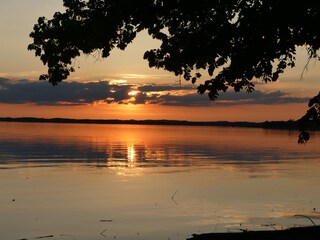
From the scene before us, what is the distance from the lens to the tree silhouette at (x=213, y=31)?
13.9 meters

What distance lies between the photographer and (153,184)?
3972 cm

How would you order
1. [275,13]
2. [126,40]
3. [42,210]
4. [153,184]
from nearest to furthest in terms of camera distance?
[275,13] → [126,40] → [42,210] → [153,184]

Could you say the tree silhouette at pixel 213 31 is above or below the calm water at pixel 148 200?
above

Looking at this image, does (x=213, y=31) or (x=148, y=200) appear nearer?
(x=213, y=31)

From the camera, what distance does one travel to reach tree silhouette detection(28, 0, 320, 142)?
13898mm

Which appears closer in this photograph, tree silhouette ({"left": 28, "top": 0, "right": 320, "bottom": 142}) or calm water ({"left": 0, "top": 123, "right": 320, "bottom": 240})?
tree silhouette ({"left": 28, "top": 0, "right": 320, "bottom": 142})

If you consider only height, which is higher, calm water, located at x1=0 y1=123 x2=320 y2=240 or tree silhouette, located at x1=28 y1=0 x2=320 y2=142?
tree silhouette, located at x1=28 y1=0 x2=320 y2=142

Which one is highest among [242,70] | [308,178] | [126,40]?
[126,40]

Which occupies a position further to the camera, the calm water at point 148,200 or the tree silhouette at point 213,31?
the calm water at point 148,200

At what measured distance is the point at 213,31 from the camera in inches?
573

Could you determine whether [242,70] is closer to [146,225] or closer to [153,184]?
[146,225]

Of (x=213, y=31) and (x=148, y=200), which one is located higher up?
(x=213, y=31)

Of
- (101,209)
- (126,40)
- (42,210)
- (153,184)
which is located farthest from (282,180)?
(126,40)

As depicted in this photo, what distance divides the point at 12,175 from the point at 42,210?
691 inches
